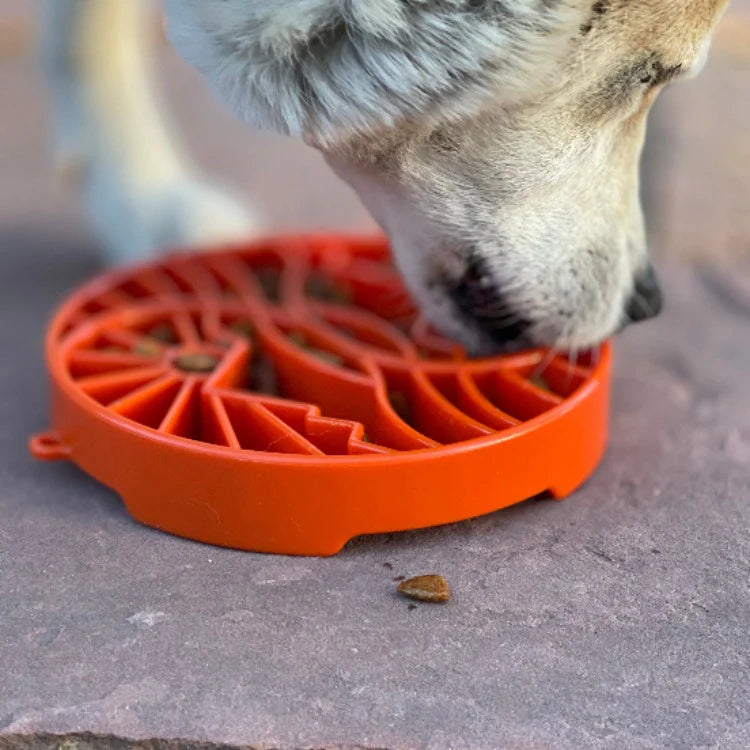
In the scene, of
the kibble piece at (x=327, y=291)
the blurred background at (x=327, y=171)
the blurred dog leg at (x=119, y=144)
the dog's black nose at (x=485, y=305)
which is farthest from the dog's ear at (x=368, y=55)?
the blurred background at (x=327, y=171)

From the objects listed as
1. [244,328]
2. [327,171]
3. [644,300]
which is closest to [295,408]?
[244,328]

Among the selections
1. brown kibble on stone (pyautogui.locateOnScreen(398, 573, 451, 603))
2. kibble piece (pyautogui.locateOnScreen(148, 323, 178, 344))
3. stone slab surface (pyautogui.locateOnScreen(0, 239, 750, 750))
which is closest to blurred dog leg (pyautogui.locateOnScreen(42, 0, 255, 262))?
kibble piece (pyautogui.locateOnScreen(148, 323, 178, 344))

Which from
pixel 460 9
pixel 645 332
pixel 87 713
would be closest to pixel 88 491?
pixel 87 713

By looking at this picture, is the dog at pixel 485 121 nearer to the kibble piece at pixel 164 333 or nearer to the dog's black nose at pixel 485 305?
the dog's black nose at pixel 485 305

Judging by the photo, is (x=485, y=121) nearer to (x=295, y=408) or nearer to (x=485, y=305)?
(x=485, y=305)

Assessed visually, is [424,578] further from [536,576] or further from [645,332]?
[645,332]
